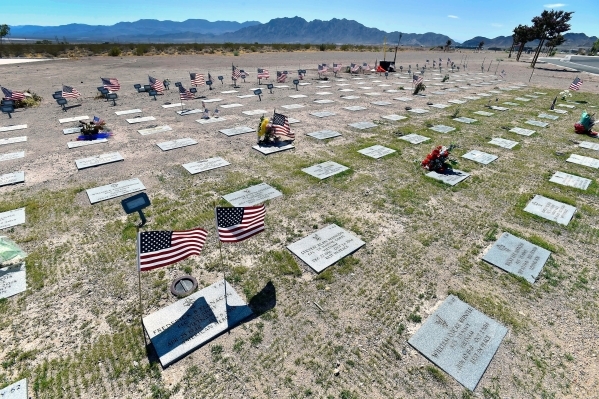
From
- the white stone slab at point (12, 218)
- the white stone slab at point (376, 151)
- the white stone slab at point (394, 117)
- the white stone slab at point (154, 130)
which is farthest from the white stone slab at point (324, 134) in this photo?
the white stone slab at point (12, 218)

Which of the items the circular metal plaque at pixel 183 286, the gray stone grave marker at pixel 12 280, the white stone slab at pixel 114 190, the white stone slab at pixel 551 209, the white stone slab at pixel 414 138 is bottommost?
the gray stone grave marker at pixel 12 280

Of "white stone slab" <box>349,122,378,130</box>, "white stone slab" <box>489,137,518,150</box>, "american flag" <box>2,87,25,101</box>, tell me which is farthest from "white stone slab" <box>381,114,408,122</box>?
"american flag" <box>2,87,25,101</box>

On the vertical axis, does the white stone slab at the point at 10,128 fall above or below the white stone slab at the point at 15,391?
above

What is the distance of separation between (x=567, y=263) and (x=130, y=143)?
50.2 ft

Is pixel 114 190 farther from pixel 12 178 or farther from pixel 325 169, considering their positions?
pixel 325 169

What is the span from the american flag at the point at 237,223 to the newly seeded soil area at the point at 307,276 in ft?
4.11

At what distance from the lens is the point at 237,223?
215 inches

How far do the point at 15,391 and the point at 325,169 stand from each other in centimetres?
904

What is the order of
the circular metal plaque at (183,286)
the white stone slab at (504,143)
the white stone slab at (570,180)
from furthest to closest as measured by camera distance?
1. the white stone slab at (504,143)
2. the white stone slab at (570,180)
3. the circular metal plaque at (183,286)

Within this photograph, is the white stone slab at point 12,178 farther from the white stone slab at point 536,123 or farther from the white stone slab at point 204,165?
the white stone slab at point 536,123

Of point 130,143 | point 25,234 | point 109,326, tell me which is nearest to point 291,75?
point 130,143

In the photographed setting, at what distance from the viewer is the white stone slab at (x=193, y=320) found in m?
4.74

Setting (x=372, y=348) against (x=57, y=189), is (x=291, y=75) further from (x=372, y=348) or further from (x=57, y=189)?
(x=372, y=348)

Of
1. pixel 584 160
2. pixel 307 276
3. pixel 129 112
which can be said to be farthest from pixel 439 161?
pixel 129 112
